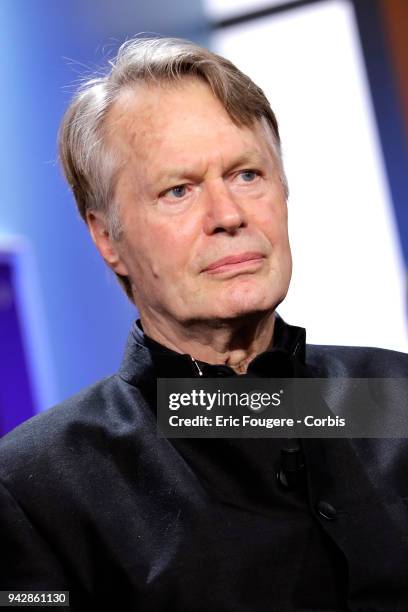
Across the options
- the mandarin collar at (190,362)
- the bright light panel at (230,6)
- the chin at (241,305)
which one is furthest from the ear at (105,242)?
the bright light panel at (230,6)

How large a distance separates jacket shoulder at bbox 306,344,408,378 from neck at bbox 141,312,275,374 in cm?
15

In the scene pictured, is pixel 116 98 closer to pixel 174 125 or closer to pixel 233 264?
pixel 174 125

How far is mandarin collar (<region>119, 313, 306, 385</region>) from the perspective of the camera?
1.39 m

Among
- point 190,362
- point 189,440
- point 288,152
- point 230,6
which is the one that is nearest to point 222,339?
point 190,362

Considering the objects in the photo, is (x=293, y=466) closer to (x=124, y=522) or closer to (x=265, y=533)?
(x=265, y=533)

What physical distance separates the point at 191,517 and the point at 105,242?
0.52 metres

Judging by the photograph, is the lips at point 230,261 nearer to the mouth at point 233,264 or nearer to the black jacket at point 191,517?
the mouth at point 233,264

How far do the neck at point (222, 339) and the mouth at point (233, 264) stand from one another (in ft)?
0.27

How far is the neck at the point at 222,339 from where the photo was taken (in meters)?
1.41

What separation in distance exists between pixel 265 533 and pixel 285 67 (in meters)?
3.03

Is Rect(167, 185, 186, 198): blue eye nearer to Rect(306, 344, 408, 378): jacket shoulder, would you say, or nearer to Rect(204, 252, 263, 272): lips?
Rect(204, 252, 263, 272): lips

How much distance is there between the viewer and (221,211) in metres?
1.37

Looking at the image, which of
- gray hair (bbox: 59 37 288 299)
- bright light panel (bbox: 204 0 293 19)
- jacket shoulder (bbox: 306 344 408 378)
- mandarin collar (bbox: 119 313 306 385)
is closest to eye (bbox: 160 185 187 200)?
gray hair (bbox: 59 37 288 299)

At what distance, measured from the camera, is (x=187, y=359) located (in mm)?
1386
